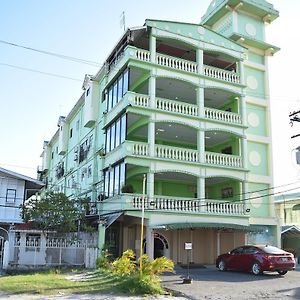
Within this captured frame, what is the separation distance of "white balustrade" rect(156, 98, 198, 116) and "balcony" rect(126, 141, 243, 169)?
2637mm

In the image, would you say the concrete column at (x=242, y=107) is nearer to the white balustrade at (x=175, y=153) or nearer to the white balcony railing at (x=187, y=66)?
the white balcony railing at (x=187, y=66)

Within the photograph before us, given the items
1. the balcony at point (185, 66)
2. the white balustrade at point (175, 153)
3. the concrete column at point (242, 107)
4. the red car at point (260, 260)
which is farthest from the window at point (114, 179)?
the concrete column at point (242, 107)

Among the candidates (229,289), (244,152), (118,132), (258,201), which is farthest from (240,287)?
(258,201)

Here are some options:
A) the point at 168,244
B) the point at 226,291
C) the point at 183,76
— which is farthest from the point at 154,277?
the point at 183,76

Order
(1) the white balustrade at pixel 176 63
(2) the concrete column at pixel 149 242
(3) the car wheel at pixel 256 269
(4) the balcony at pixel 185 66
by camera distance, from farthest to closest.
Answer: (1) the white balustrade at pixel 176 63 < (4) the balcony at pixel 185 66 < (2) the concrete column at pixel 149 242 < (3) the car wheel at pixel 256 269

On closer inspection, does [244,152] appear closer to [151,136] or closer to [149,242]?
[151,136]

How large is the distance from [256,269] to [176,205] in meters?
7.22

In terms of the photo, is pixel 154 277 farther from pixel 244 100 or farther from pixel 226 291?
pixel 244 100

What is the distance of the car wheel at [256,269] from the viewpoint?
67.1 ft

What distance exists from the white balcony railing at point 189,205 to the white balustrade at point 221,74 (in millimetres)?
9294

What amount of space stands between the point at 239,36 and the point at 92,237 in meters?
20.2

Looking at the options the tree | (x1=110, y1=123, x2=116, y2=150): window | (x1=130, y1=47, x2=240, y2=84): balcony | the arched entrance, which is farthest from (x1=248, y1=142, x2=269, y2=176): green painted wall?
the tree

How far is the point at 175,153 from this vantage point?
27812mm

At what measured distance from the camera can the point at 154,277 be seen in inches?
601
